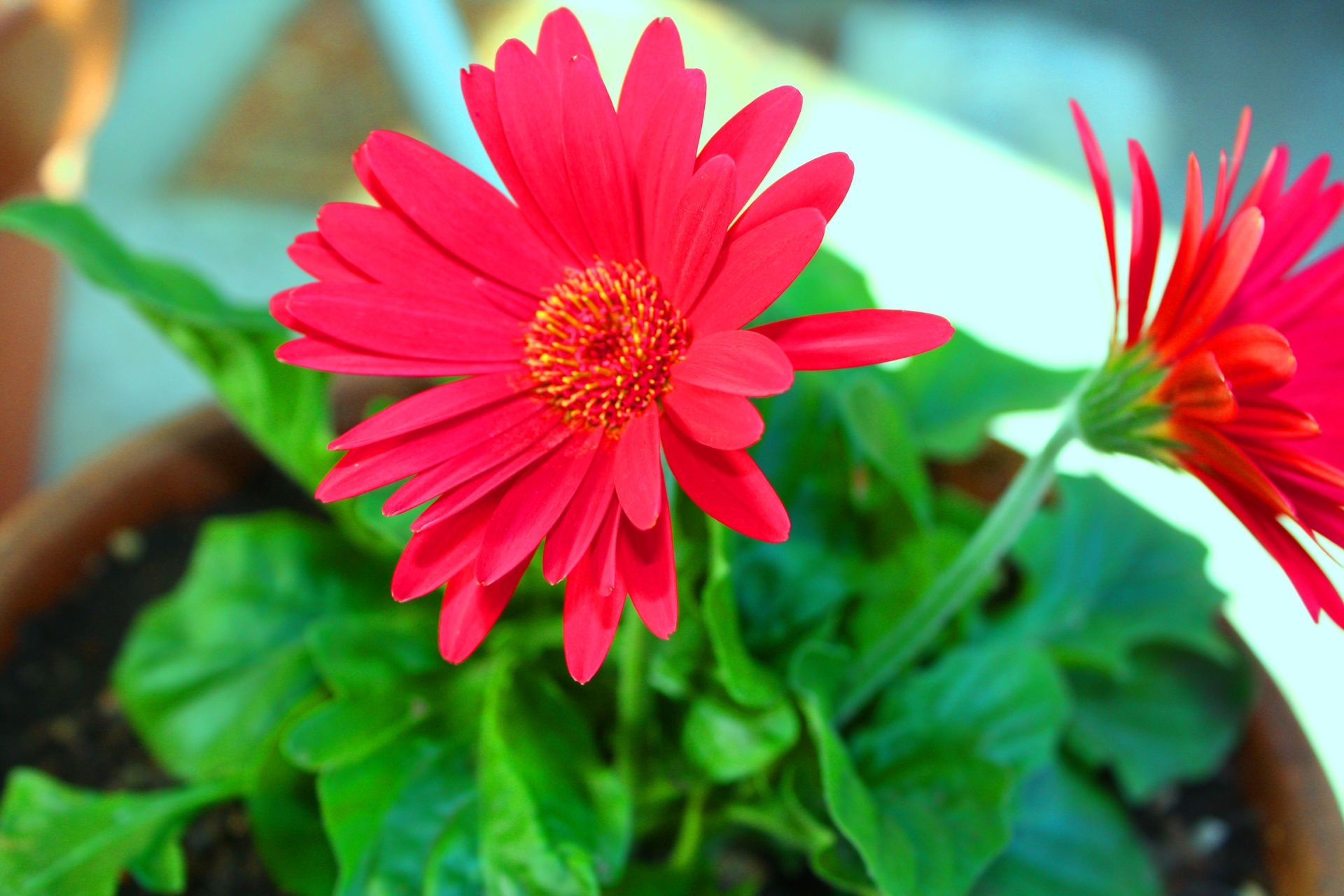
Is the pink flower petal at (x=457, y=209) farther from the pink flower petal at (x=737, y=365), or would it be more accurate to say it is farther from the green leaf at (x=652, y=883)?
the green leaf at (x=652, y=883)

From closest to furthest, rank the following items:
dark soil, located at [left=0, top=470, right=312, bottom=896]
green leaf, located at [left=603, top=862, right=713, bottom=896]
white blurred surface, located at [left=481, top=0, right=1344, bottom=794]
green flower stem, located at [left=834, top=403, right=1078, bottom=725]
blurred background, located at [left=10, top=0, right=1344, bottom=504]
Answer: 1. green flower stem, located at [left=834, top=403, right=1078, bottom=725]
2. green leaf, located at [left=603, top=862, right=713, bottom=896]
3. dark soil, located at [left=0, top=470, right=312, bottom=896]
4. blurred background, located at [left=10, top=0, right=1344, bottom=504]
5. white blurred surface, located at [left=481, top=0, right=1344, bottom=794]

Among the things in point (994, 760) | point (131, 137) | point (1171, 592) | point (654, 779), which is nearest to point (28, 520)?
point (654, 779)

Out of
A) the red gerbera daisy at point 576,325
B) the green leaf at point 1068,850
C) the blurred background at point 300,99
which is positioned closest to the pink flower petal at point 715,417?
the red gerbera daisy at point 576,325

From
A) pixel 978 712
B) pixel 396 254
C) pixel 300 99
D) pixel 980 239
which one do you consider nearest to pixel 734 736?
pixel 978 712

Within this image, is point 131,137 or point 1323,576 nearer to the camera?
point 1323,576

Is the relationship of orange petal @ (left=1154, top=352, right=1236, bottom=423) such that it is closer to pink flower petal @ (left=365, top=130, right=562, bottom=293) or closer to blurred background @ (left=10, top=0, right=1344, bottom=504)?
pink flower petal @ (left=365, top=130, right=562, bottom=293)

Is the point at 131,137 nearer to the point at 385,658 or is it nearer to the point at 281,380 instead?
the point at 281,380

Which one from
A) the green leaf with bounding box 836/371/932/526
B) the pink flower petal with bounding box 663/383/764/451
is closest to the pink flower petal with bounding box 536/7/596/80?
the pink flower petal with bounding box 663/383/764/451
